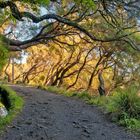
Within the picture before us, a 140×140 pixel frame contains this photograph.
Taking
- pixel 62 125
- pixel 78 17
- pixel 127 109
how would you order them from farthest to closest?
pixel 78 17, pixel 127 109, pixel 62 125

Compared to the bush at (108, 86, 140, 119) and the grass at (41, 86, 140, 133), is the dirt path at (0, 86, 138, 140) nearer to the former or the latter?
the grass at (41, 86, 140, 133)

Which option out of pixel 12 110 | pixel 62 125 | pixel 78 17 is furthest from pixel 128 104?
pixel 78 17

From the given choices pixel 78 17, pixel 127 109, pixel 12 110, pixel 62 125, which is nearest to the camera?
pixel 62 125

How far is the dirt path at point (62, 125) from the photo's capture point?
8.98 metres

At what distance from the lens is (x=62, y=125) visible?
992cm

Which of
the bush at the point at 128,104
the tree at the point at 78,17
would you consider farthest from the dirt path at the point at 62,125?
the tree at the point at 78,17

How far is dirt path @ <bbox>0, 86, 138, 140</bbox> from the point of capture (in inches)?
354

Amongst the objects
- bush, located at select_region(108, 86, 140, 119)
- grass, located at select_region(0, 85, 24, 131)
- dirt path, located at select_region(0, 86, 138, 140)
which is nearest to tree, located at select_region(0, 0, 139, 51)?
grass, located at select_region(0, 85, 24, 131)

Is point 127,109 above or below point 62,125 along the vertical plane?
above

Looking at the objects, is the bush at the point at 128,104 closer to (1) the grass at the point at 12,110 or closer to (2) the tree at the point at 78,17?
(2) the tree at the point at 78,17

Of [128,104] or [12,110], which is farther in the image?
[12,110]

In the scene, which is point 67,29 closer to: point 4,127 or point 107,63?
point 107,63

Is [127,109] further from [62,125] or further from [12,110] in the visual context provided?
[12,110]

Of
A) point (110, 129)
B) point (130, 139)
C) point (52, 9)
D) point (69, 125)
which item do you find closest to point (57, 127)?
point (69, 125)
